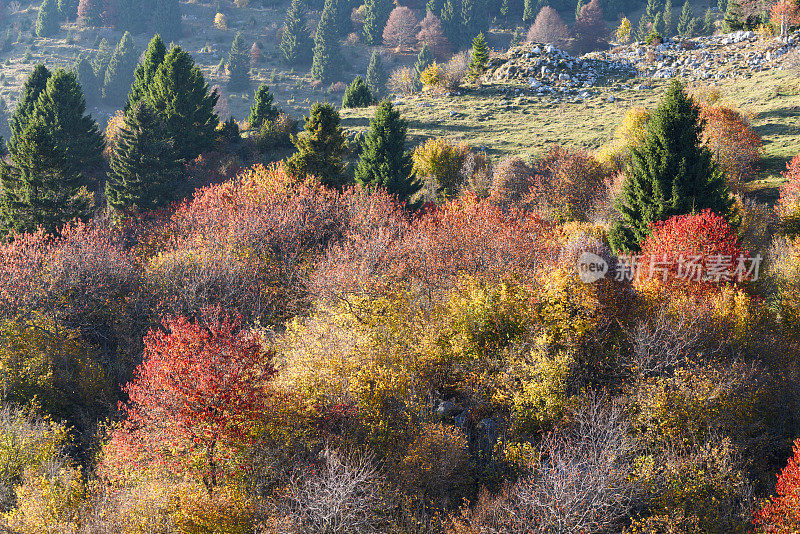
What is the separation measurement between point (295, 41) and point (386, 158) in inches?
3588

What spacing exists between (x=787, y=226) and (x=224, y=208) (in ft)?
138

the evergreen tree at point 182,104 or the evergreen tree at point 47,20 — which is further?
the evergreen tree at point 47,20

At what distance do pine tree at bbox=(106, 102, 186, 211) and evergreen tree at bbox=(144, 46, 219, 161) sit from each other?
3425 mm

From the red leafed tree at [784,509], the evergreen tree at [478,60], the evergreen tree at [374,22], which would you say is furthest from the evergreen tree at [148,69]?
the evergreen tree at [374,22]

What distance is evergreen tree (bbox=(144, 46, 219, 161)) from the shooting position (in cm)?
5584

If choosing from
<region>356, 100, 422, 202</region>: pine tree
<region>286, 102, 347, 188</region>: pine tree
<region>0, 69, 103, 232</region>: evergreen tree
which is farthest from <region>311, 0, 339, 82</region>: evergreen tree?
<region>0, 69, 103, 232</region>: evergreen tree

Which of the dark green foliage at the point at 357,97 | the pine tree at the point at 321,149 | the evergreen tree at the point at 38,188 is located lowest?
the evergreen tree at the point at 38,188

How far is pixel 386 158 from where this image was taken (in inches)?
1827

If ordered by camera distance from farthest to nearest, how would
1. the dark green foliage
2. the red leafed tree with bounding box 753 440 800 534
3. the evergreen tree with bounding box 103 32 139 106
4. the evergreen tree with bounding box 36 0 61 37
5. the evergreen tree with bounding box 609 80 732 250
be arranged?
the evergreen tree with bounding box 36 0 61 37, the evergreen tree with bounding box 103 32 139 106, the dark green foliage, the evergreen tree with bounding box 609 80 732 250, the red leafed tree with bounding box 753 440 800 534

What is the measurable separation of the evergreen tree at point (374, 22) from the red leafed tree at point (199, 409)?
413 feet

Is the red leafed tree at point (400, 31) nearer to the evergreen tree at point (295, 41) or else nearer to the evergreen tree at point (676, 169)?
the evergreen tree at point (295, 41)

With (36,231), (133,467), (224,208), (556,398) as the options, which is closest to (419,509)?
(556,398)

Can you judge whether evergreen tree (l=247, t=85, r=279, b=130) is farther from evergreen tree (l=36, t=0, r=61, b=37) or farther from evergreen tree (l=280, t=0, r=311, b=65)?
evergreen tree (l=36, t=0, r=61, b=37)

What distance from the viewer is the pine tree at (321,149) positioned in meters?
45.8
